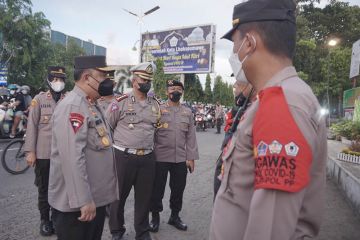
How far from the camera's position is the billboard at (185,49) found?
34250 millimetres

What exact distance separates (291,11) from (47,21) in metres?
24.8

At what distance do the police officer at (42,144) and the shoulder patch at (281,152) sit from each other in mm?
3473

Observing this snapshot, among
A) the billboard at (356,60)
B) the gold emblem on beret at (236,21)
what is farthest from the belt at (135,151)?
the billboard at (356,60)

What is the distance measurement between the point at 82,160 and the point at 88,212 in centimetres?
36

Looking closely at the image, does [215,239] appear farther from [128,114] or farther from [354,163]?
[354,163]

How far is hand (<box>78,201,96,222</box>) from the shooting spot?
2457mm

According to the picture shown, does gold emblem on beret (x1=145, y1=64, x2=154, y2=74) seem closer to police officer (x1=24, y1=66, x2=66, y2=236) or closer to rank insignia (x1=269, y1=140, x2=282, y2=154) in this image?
police officer (x1=24, y1=66, x2=66, y2=236)

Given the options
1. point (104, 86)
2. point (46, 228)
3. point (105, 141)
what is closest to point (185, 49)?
point (46, 228)

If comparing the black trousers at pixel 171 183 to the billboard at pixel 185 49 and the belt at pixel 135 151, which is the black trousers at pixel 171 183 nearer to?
the belt at pixel 135 151

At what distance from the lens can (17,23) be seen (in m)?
21.8

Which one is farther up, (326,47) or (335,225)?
(326,47)

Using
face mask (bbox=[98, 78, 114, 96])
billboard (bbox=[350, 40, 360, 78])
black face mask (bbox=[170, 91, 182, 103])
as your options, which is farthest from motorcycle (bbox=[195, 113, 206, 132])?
face mask (bbox=[98, 78, 114, 96])

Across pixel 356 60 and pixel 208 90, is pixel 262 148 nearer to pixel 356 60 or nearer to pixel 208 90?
pixel 356 60

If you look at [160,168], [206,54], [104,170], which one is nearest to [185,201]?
[160,168]
